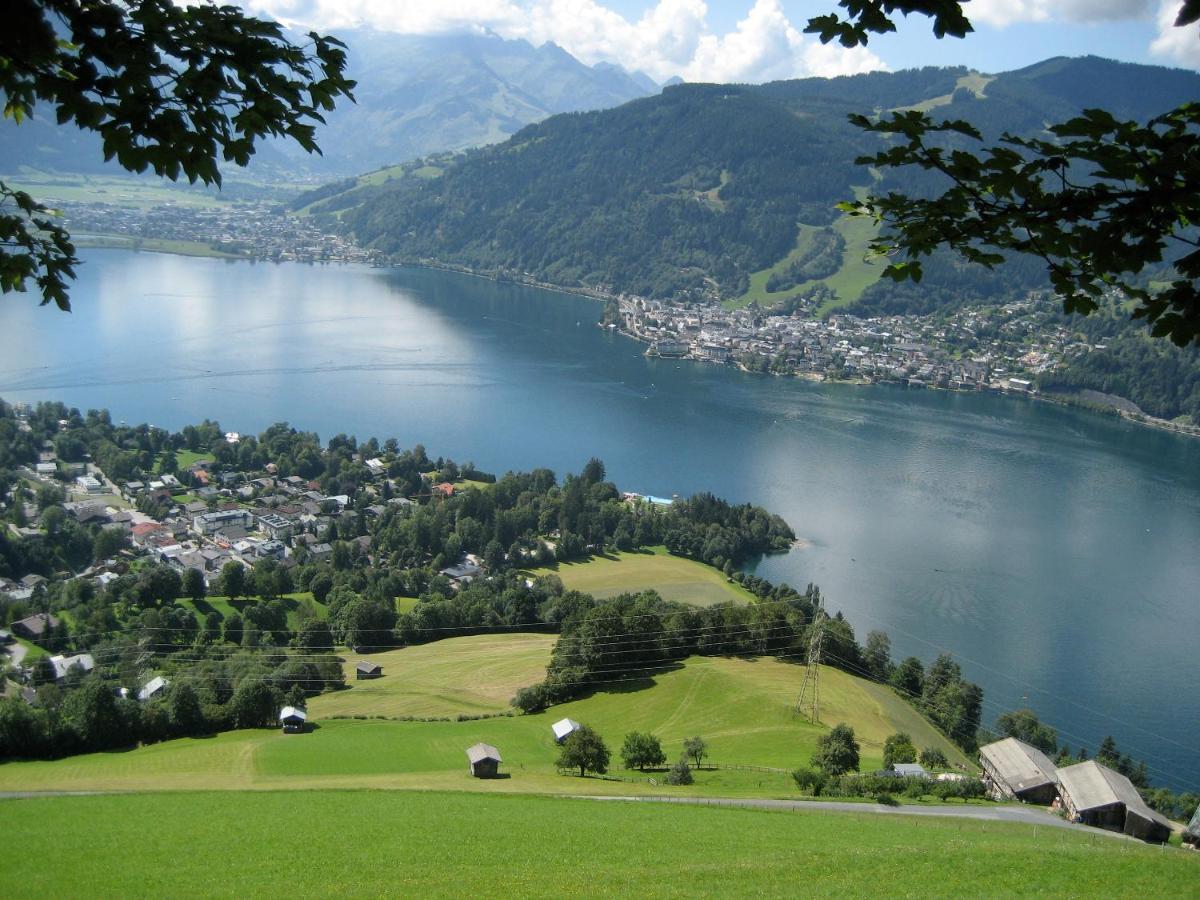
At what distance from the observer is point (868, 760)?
1315 centimetres

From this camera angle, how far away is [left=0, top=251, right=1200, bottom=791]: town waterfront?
2202 centimetres

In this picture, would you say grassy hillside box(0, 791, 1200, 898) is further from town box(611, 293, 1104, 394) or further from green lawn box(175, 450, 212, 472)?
town box(611, 293, 1104, 394)

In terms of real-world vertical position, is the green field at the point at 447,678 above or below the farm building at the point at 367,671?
above

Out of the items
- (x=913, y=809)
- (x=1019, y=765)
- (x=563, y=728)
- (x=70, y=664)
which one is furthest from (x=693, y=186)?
(x=913, y=809)

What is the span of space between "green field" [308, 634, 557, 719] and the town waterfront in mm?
9022

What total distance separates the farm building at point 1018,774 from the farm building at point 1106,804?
0.32 meters

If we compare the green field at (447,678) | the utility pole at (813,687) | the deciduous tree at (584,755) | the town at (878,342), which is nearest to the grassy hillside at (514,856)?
the deciduous tree at (584,755)

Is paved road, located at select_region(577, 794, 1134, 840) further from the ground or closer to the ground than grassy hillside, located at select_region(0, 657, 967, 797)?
further from the ground

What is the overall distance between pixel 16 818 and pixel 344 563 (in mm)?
19258

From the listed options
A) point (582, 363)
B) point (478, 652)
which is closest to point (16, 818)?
point (478, 652)

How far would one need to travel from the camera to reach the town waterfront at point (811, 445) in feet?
72.2

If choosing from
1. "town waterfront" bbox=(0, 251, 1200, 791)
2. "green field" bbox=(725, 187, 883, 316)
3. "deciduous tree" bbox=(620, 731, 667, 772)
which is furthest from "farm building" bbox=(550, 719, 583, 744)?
"green field" bbox=(725, 187, 883, 316)

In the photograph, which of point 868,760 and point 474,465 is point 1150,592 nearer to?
point 868,760

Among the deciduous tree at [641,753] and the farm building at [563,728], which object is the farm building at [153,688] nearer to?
the farm building at [563,728]
